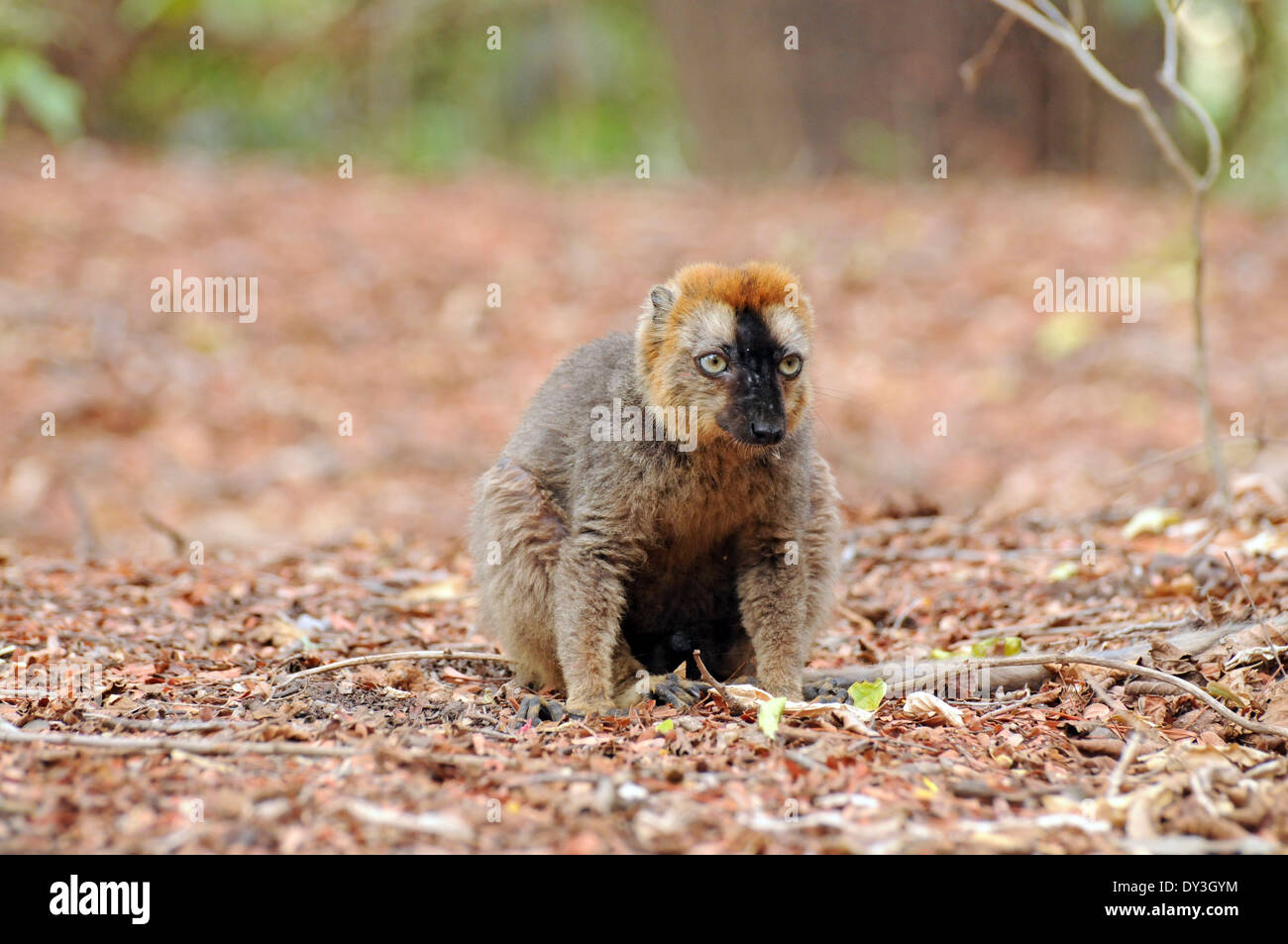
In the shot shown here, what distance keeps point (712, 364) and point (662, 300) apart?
48cm

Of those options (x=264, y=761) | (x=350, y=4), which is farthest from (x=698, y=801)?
(x=350, y=4)

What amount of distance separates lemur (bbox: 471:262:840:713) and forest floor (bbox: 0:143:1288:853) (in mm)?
413

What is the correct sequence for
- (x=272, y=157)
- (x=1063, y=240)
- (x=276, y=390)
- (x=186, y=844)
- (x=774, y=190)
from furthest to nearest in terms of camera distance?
(x=272, y=157), (x=774, y=190), (x=1063, y=240), (x=276, y=390), (x=186, y=844)

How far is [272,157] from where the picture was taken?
58.7 feet

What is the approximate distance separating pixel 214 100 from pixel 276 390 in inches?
386

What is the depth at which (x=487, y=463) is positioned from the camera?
8.12 meters

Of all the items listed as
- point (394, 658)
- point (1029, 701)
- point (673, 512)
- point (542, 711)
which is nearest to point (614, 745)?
point (542, 711)

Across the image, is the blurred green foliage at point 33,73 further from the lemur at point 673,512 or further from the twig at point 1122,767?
the twig at point 1122,767

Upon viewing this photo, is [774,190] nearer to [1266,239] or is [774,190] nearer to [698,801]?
[1266,239]

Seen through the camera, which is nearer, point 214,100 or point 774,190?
point 774,190

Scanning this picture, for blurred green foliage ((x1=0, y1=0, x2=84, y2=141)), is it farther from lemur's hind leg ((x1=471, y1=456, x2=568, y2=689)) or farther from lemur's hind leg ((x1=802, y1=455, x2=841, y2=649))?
lemur's hind leg ((x1=802, y1=455, x2=841, y2=649))

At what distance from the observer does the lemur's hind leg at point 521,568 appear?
5691 mm

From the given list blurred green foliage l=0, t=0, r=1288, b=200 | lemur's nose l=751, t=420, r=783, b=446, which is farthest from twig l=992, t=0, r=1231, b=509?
blurred green foliage l=0, t=0, r=1288, b=200
